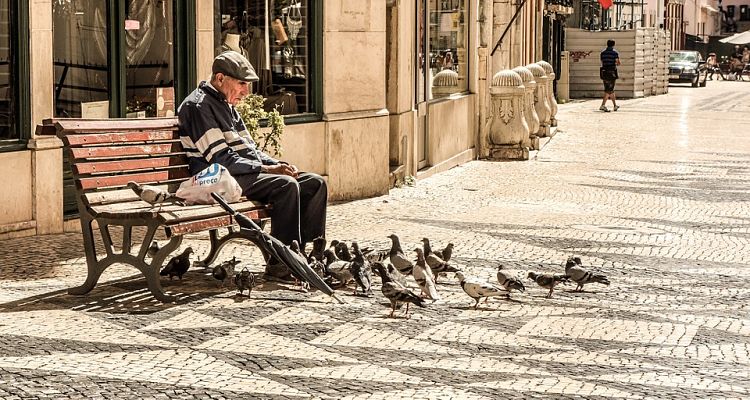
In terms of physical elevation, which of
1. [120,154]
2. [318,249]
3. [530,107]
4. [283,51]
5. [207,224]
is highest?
[283,51]

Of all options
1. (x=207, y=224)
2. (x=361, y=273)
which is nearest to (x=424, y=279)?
(x=361, y=273)

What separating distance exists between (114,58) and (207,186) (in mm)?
3671

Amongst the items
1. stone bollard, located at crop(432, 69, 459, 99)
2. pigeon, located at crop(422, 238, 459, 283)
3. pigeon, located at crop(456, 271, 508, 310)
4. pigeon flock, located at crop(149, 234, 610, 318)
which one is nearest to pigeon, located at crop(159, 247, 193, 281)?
pigeon flock, located at crop(149, 234, 610, 318)

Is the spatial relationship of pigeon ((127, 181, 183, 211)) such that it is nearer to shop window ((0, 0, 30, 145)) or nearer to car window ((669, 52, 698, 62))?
shop window ((0, 0, 30, 145))

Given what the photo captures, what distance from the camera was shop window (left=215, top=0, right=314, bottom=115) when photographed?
14.4m

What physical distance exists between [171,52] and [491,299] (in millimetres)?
4975

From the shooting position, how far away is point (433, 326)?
26.6ft

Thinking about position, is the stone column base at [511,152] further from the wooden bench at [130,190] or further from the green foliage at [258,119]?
the wooden bench at [130,190]

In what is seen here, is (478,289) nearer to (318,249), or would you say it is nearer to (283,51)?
(318,249)

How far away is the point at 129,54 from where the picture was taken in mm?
12648

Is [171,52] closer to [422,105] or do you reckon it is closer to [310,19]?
[310,19]

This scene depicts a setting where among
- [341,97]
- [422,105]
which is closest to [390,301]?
[341,97]

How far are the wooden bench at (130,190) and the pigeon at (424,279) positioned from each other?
98 cm

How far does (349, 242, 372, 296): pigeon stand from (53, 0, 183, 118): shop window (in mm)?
3841
